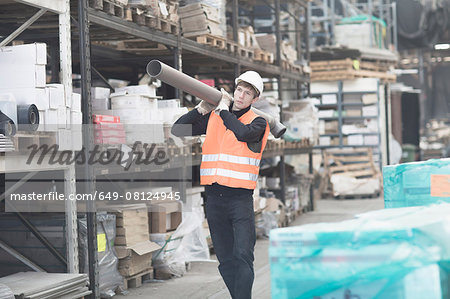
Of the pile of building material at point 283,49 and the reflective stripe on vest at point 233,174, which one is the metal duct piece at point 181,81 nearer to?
the reflective stripe on vest at point 233,174

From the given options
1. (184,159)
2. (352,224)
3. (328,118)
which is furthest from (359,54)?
(352,224)

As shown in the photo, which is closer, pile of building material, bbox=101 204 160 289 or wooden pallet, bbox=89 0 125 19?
wooden pallet, bbox=89 0 125 19

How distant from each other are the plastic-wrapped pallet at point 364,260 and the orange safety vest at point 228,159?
1.90m

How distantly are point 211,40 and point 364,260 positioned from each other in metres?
6.41

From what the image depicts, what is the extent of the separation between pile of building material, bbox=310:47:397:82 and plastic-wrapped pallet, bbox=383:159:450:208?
12.8m

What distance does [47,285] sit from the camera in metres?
5.53

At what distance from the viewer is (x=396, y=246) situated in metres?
3.16

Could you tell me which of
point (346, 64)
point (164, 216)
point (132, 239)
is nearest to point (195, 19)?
point (164, 216)

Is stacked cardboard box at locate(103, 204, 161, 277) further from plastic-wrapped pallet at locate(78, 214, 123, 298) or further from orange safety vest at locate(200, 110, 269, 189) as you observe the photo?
orange safety vest at locate(200, 110, 269, 189)

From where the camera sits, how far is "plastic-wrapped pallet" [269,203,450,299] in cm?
314

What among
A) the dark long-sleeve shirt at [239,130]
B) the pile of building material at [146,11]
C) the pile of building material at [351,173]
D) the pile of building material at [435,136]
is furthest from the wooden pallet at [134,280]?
the pile of building material at [435,136]

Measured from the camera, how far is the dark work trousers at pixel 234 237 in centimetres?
518

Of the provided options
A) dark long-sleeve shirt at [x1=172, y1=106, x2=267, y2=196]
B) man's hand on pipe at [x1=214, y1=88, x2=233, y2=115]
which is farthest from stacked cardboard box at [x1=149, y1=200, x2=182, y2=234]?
man's hand on pipe at [x1=214, y1=88, x2=233, y2=115]

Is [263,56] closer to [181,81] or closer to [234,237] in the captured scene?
[181,81]
